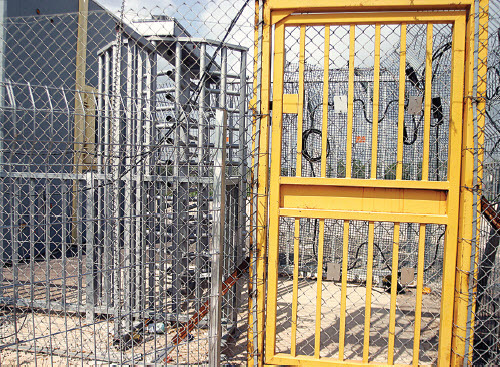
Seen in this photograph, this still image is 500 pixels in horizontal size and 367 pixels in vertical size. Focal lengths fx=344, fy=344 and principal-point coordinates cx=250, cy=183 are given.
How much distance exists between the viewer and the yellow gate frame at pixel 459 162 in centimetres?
240

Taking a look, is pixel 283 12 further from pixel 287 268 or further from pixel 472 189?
A: pixel 287 268

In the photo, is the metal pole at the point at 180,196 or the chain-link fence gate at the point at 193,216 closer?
the chain-link fence gate at the point at 193,216

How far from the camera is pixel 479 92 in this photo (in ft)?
→ 7.93

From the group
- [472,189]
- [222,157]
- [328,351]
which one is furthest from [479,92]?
[328,351]

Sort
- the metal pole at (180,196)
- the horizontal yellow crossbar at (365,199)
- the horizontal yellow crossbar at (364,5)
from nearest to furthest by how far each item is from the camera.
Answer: the horizontal yellow crossbar at (364,5) → the horizontal yellow crossbar at (365,199) → the metal pole at (180,196)

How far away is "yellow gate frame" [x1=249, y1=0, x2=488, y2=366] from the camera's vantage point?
2.40m

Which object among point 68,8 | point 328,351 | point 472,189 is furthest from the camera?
point 68,8

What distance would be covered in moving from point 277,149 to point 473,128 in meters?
1.39

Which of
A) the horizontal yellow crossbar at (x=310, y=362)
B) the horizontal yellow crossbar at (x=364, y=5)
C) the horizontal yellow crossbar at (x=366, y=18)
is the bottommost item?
the horizontal yellow crossbar at (x=310, y=362)

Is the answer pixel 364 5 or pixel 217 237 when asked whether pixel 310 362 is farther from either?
pixel 364 5

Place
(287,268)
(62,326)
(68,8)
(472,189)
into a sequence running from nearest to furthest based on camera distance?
(472,189) < (62,326) < (287,268) < (68,8)

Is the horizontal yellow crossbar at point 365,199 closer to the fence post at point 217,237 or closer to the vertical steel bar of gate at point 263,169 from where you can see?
the vertical steel bar of gate at point 263,169

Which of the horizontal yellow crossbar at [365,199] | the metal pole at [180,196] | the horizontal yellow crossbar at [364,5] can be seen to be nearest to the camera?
the horizontal yellow crossbar at [364,5]

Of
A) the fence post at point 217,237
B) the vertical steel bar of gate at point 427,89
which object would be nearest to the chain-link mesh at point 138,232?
the fence post at point 217,237
